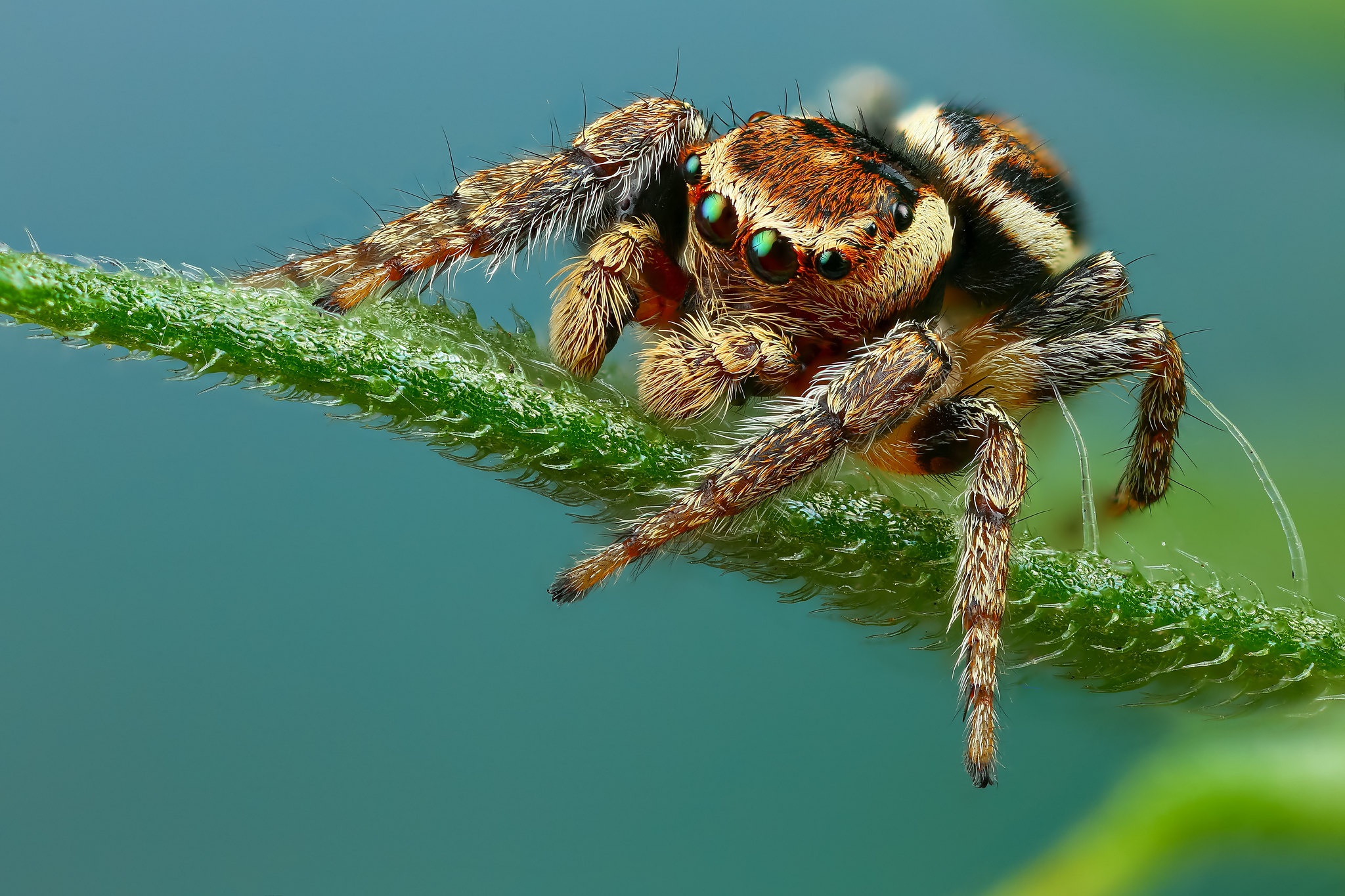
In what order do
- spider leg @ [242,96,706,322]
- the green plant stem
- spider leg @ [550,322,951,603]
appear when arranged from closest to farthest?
the green plant stem → spider leg @ [550,322,951,603] → spider leg @ [242,96,706,322]

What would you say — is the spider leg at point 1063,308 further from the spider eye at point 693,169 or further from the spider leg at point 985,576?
the spider eye at point 693,169

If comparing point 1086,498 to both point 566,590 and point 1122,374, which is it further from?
point 566,590

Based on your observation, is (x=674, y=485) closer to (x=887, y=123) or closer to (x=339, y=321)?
(x=339, y=321)

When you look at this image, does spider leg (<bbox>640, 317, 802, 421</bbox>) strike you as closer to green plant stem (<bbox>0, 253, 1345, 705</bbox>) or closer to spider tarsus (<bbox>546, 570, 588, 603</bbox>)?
green plant stem (<bbox>0, 253, 1345, 705</bbox>)

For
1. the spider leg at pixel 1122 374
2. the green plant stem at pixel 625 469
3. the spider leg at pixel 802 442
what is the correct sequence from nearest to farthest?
the green plant stem at pixel 625 469, the spider leg at pixel 802 442, the spider leg at pixel 1122 374

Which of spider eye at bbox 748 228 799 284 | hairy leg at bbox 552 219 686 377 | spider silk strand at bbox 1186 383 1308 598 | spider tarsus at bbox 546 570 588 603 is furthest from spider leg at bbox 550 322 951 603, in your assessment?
spider silk strand at bbox 1186 383 1308 598

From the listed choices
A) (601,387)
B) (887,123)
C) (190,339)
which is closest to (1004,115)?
(887,123)

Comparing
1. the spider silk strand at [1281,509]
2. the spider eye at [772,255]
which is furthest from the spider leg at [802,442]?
the spider silk strand at [1281,509]
